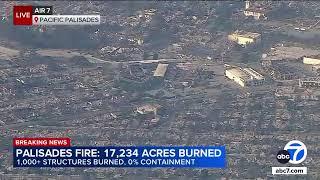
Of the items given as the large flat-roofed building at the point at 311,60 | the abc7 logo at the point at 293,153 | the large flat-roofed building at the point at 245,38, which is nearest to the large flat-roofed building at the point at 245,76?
the large flat-roofed building at the point at 311,60

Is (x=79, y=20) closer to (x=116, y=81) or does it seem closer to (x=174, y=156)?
(x=116, y=81)

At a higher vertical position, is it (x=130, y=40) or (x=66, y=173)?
(x=130, y=40)

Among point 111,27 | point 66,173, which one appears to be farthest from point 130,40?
point 66,173

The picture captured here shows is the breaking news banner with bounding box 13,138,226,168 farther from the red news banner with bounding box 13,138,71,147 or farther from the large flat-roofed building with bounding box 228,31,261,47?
the large flat-roofed building with bounding box 228,31,261,47

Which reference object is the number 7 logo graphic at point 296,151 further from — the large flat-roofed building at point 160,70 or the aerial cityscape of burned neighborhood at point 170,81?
the large flat-roofed building at point 160,70

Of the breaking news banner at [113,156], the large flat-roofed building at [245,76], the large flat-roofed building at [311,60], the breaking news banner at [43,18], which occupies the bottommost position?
the breaking news banner at [113,156]

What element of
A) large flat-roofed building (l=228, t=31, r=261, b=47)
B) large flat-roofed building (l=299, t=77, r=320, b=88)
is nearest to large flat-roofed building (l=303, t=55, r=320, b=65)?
large flat-roofed building (l=299, t=77, r=320, b=88)
